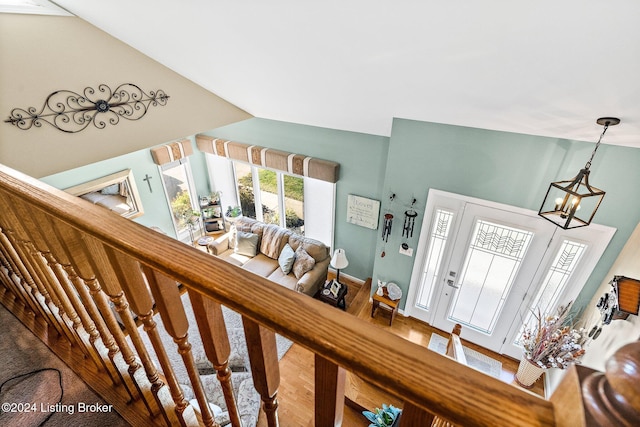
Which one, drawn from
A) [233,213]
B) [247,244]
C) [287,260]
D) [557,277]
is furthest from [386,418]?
[233,213]

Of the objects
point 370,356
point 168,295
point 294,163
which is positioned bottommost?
point 294,163

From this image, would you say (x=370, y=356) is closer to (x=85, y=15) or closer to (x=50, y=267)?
(x=50, y=267)

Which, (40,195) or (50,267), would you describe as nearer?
(40,195)

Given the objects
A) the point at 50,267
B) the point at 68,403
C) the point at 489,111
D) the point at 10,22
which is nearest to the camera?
the point at 50,267

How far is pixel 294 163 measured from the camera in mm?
4578

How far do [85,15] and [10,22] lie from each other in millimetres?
457

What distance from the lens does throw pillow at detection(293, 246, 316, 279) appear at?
4309 mm

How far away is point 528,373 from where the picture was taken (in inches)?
119

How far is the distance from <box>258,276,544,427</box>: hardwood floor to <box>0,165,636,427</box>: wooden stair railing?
4.59 feet

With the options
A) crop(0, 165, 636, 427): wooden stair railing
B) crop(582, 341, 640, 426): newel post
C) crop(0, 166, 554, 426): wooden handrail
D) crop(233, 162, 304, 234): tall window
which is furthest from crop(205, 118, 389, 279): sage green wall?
crop(582, 341, 640, 426): newel post

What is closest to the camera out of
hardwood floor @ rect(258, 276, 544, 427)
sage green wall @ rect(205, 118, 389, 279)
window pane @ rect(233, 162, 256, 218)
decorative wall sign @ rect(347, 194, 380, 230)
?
hardwood floor @ rect(258, 276, 544, 427)

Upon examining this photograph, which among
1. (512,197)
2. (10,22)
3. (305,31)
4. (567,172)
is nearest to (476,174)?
(512,197)

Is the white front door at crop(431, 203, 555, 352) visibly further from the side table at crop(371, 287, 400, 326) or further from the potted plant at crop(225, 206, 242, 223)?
the potted plant at crop(225, 206, 242, 223)

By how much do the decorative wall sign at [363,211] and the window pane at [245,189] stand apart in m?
2.12
